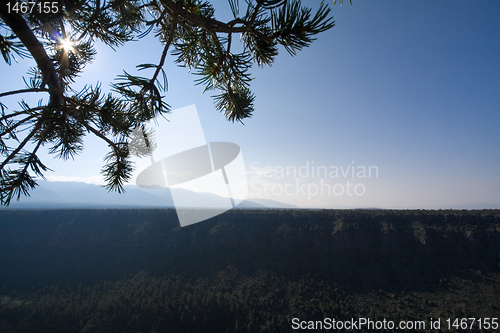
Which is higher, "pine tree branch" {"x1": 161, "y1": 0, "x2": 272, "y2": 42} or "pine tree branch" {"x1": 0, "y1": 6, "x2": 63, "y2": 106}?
"pine tree branch" {"x1": 161, "y1": 0, "x2": 272, "y2": 42}

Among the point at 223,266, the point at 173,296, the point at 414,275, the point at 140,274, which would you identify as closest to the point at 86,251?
the point at 140,274

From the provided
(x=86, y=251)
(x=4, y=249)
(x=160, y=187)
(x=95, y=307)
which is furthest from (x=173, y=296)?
(x=4, y=249)

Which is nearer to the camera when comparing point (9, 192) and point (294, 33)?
point (294, 33)

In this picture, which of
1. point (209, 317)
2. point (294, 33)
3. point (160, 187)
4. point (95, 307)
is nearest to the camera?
point (294, 33)

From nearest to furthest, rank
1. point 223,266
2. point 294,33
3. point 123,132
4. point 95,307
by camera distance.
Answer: point 294,33 → point 123,132 → point 95,307 → point 223,266

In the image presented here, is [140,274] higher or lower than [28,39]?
lower

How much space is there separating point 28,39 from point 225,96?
3.19 feet

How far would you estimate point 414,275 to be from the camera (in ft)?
70.4

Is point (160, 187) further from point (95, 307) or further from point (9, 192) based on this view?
point (95, 307)

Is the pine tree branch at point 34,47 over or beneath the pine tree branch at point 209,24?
beneath

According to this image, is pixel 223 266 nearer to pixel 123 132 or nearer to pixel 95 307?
pixel 95 307

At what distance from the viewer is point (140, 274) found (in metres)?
25.5

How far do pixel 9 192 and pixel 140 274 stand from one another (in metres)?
30.5

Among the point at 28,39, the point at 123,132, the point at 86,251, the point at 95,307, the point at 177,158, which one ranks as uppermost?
the point at 28,39
